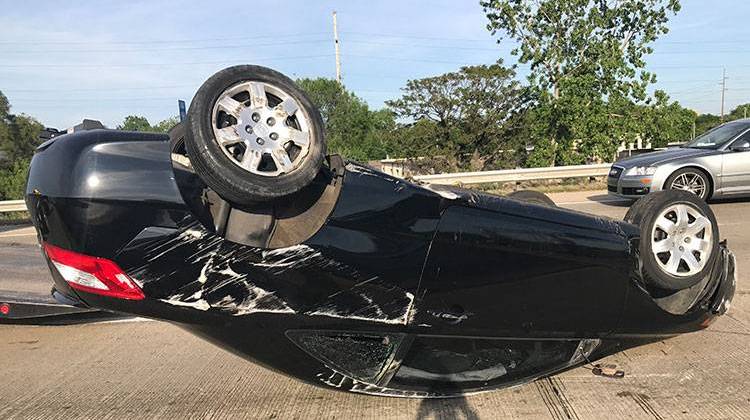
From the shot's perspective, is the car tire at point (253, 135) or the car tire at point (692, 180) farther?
the car tire at point (692, 180)

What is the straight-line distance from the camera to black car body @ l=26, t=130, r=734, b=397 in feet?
7.06

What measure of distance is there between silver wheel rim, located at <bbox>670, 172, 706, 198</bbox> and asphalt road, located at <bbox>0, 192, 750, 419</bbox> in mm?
5964

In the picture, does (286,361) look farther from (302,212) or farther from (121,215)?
(121,215)

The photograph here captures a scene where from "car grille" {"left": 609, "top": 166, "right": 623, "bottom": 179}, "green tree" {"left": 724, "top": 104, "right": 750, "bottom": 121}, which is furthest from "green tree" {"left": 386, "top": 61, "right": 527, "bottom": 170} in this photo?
"green tree" {"left": 724, "top": 104, "right": 750, "bottom": 121}

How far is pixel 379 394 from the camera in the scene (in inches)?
110

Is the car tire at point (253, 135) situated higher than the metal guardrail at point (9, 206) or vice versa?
the car tire at point (253, 135)

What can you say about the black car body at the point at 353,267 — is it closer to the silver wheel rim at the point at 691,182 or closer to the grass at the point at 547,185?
the silver wheel rim at the point at 691,182

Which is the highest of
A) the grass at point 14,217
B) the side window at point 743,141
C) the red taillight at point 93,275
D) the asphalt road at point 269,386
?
the side window at point 743,141

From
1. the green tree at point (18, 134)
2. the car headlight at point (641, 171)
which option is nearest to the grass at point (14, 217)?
the car headlight at point (641, 171)

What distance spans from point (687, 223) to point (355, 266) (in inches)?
80.6

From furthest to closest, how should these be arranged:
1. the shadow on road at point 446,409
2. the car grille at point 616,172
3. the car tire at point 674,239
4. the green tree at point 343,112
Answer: the green tree at point 343,112 < the car grille at point 616,172 < the car tire at point 674,239 < the shadow on road at point 446,409

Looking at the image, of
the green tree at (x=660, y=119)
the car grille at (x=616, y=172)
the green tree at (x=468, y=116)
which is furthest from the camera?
the green tree at (x=468, y=116)

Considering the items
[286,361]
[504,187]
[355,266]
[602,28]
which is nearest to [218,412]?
[286,361]

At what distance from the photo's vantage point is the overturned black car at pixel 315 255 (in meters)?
2.14
